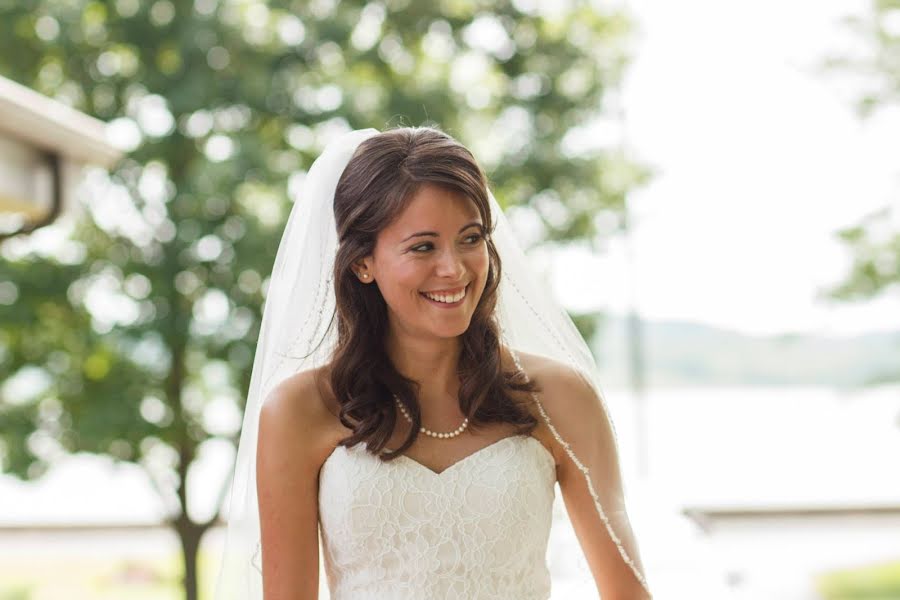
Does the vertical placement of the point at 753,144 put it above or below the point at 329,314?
above

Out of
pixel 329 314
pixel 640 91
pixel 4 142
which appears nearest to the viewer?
pixel 329 314

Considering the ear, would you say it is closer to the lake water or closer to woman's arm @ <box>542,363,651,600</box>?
woman's arm @ <box>542,363,651,600</box>

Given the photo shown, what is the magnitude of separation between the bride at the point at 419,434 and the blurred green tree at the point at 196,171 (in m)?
3.88

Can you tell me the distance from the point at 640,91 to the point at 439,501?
25.4ft

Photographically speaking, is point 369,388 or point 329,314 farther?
point 329,314

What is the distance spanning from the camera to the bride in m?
1.83

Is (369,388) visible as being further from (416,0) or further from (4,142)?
(416,0)

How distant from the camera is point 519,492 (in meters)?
1.92

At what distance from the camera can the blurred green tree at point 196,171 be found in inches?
237

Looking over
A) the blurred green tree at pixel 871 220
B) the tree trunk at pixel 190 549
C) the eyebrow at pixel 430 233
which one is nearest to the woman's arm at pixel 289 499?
the eyebrow at pixel 430 233

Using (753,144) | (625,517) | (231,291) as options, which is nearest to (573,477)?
(625,517)

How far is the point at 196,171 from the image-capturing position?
5934mm

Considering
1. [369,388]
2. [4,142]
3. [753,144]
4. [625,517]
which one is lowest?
[625,517]

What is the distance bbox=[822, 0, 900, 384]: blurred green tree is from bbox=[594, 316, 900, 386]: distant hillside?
1504mm
